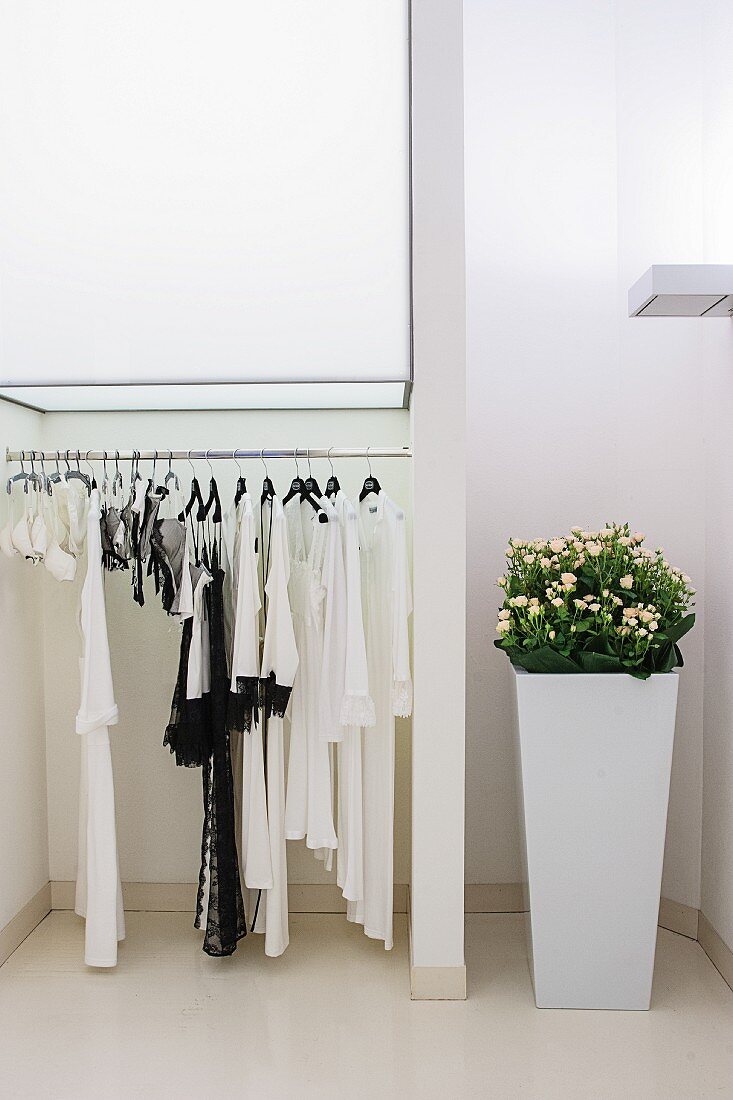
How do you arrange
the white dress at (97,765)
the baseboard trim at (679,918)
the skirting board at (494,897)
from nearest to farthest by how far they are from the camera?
the white dress at (97,765) → the baseboard trim at (679,918) → the skirting board at (494,897)

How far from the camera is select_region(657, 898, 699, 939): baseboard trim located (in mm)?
2867

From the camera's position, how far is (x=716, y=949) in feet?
8.83

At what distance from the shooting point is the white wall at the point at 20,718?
107 inches

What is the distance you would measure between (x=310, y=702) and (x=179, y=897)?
1.00 metres

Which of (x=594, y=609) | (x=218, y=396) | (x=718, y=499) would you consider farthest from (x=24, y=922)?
(x=718, y=499)

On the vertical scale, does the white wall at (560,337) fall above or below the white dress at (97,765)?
above

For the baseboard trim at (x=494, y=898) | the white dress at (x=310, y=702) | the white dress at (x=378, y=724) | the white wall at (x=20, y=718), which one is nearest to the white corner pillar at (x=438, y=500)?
the white dress at (x=378, y=724)

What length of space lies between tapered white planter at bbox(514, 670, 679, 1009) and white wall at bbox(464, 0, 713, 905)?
1.88ft

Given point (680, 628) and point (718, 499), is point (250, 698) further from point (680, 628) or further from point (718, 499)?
point (718, 499)

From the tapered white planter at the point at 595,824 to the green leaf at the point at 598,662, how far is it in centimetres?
3

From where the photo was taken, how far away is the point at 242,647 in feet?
8.11

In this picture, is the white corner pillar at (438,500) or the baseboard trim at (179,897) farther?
the baseboard trim at (179,897)

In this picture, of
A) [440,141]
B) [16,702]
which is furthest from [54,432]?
[440,141]

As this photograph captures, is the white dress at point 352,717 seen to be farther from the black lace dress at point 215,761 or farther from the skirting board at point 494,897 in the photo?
the skirting board at point 494,897
